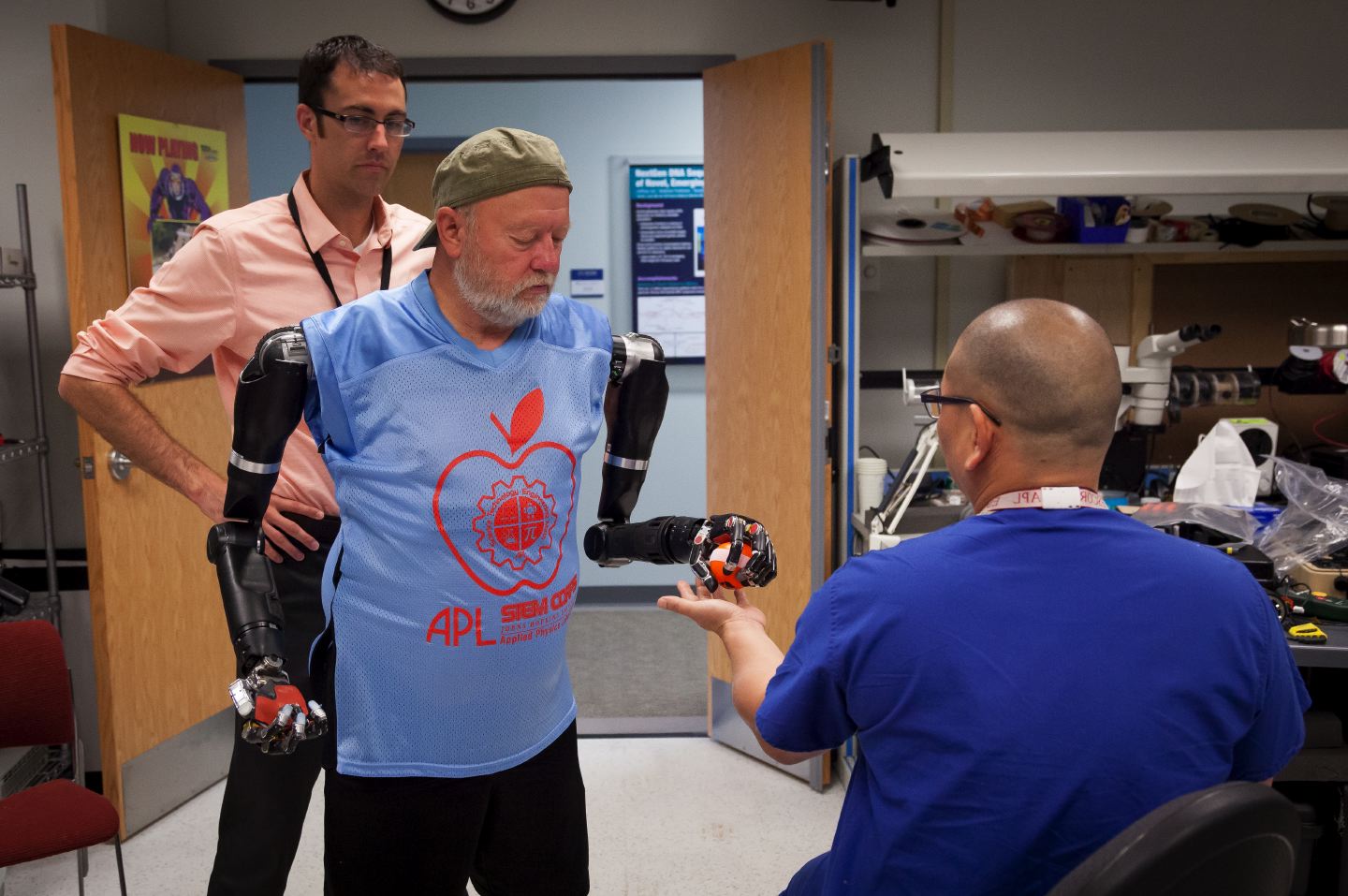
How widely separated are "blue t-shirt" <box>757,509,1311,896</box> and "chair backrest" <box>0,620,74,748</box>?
185 centimetres

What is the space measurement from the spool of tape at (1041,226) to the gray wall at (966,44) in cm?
43

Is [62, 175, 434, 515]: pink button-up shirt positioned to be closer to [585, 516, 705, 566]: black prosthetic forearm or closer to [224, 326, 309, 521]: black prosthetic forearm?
[224, 326, 309, 521]: black prosthetic forearm

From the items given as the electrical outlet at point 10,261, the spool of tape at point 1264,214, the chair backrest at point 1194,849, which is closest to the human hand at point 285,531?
the chair backrest at point 1194,849

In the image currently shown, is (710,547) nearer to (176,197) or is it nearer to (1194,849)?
(1194,849)

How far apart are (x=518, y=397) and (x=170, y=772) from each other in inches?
84.7

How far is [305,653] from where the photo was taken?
71.6 inches

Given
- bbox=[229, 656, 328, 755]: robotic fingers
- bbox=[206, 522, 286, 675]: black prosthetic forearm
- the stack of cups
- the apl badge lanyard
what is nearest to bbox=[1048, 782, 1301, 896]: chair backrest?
the apl badge lanyard

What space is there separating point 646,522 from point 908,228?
66.1 inches

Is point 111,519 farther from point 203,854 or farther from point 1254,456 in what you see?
point 1254,456

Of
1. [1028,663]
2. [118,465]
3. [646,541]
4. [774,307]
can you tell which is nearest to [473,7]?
[774,307]

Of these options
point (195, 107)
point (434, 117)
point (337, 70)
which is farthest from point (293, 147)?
point (337, 70)

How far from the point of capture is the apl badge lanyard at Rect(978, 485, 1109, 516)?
3.68 feet

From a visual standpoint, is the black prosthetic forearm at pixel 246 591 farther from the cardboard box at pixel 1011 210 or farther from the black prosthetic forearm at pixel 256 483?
the cardboard box at pixel 1011 210

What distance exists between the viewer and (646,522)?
5.68 ft
